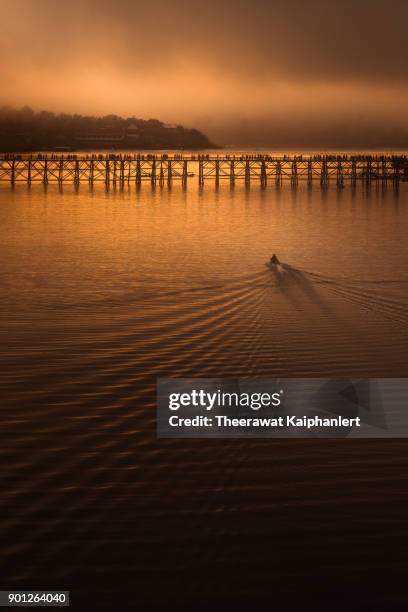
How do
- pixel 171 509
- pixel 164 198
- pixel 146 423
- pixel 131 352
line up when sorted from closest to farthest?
pixel 171 509
pixel 146 423
pixel 131 352
pixel 164 198

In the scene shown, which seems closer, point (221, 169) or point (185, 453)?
point (185, 453)

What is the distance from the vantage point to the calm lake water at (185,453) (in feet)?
27.5

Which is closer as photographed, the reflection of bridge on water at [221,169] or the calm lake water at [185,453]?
the calm lake water at [185,453]

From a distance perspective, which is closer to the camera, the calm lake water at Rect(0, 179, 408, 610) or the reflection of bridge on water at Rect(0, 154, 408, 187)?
the calm lake water at Rect(0, 179, 408, 610)

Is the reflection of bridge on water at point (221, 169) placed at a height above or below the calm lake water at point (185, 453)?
above

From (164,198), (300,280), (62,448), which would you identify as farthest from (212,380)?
(164,198)

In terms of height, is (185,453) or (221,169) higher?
(221,169)

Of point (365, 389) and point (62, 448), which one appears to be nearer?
point (62, 448)

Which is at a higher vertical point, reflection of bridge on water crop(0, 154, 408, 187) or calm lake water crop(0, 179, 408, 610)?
reflection of bridge on water crop(0, 154, 408, 187)

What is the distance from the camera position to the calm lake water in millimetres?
8383

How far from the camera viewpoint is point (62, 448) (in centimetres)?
1130

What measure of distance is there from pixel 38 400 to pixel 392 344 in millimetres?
7663

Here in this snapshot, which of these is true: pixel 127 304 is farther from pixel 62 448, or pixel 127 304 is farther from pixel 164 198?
pixel 164 198

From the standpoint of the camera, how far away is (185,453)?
1130 cm
